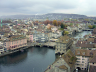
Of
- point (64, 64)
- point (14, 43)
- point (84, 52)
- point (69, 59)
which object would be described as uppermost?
point (84, 52)

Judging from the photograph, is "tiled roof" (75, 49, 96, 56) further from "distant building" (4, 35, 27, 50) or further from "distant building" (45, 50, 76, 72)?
"distant building" (4, 35, 27, 50)

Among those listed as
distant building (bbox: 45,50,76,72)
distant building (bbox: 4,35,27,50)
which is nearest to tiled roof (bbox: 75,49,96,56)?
distant building (bbox: 45,50,76,72)

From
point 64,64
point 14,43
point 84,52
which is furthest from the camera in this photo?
point 14,43

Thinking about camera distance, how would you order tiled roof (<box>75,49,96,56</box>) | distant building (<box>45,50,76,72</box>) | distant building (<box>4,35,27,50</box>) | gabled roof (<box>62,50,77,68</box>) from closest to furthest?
distant building (<box>45,50,76,72</box>)
gabled roof (<box>62,50,77,68</box>)
tiled roof (<box>75,49,96,56</box>)
distant building (<box>4,35,27,50</box>)

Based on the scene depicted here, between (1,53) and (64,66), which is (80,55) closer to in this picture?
(64,66)

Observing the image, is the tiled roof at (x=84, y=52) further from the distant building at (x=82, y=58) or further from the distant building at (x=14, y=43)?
the distant building at (x=14, y=43)

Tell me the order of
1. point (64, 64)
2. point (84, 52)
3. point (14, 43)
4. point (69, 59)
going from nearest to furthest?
point (64, 64), point (69, 59), point (84, 52), point (14, 43)

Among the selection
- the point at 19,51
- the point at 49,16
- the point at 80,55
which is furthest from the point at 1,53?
the point at 49,16

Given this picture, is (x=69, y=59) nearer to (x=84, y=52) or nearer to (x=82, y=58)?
(x=82, y=58)

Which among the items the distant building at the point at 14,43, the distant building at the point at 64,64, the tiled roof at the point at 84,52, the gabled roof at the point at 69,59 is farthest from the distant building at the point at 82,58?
the distant building at the point at 14,43

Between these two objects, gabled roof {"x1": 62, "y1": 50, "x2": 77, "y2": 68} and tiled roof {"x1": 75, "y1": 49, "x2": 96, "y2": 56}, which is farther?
tiled roof {"x1": 75, "y1": 49, "x2": 96, "y2": 56}

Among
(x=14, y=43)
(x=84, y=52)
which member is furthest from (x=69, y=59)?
(x=14, y=43)
